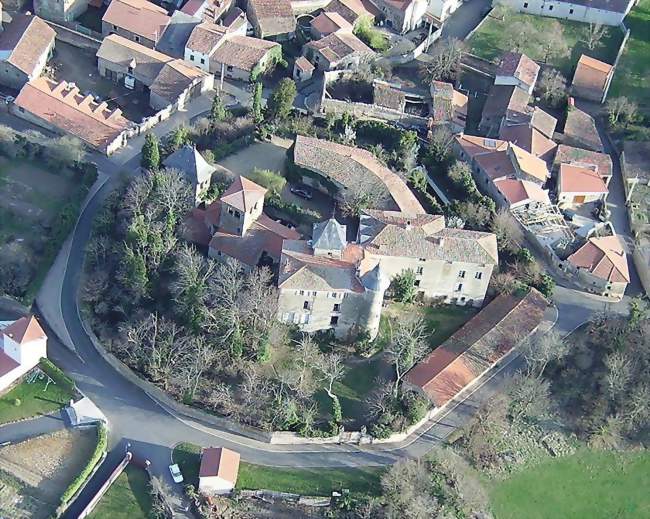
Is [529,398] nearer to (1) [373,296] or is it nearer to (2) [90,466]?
(1) [373,296]

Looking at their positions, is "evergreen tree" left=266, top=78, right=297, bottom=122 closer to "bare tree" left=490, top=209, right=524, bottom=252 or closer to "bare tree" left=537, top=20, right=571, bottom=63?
"bare tree" left=490, top=209, right=524, bottom=252

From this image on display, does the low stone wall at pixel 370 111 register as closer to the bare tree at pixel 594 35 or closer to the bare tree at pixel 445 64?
the bare tree at pixel 445 64

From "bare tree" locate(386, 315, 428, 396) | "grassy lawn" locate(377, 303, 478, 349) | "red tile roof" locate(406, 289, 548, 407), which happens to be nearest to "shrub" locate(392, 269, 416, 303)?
"grassy lawn" locate(377, 303, 478, 349)

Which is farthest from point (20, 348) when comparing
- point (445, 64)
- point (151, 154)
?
point (445, 64)

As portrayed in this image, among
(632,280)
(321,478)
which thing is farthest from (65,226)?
(632,280)

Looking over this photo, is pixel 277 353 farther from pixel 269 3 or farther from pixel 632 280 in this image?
pixel 269 3
